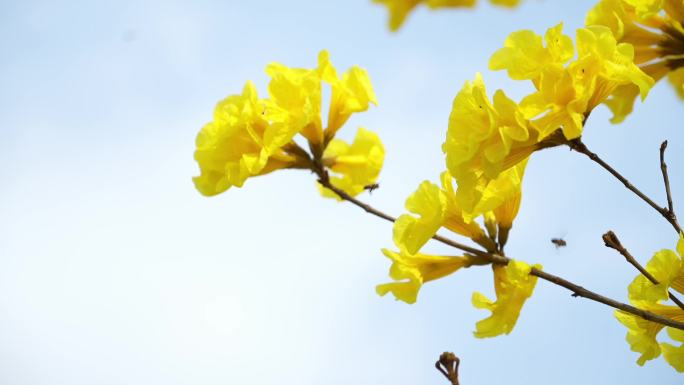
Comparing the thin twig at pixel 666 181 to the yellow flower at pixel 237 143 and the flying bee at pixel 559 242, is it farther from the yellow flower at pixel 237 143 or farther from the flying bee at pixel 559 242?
the yellow flower at pixel 237 143

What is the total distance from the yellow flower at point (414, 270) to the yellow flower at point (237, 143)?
0.63 m

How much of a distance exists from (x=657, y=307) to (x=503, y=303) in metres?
0.55

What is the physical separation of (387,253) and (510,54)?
86cm

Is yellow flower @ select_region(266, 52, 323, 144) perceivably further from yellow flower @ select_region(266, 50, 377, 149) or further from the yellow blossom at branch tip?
the yellow blossom at branch tip

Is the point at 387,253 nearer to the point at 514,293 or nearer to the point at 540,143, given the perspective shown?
the point at 514,293

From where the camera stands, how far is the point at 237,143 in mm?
2881

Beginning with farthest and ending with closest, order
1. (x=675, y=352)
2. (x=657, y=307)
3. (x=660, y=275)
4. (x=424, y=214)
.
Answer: (x=675, y=352) → (x=657, y=307) → (x=424, y=214) → (x=660, y=275)

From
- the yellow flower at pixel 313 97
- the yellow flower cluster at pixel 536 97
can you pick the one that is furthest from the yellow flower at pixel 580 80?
the yellow flower at pixel 313 97

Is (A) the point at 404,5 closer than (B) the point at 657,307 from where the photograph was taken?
Yes

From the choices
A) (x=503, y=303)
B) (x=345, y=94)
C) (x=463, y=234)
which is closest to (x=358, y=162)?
(x=345, y=94)

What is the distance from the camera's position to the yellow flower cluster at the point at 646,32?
2.59 meters

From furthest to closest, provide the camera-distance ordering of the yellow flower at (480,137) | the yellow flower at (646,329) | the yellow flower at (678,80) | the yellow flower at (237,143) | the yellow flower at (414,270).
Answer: the yellow flower at (678,80), the yellow flower at (237,143), the yellow flower at (414,270), the yellow flower at (646,329), the yellow flower at (480,137)

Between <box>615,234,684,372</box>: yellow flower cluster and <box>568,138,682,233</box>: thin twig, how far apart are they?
0.22ft

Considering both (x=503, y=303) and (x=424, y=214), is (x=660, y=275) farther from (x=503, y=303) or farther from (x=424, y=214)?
(x=424, y=214)
